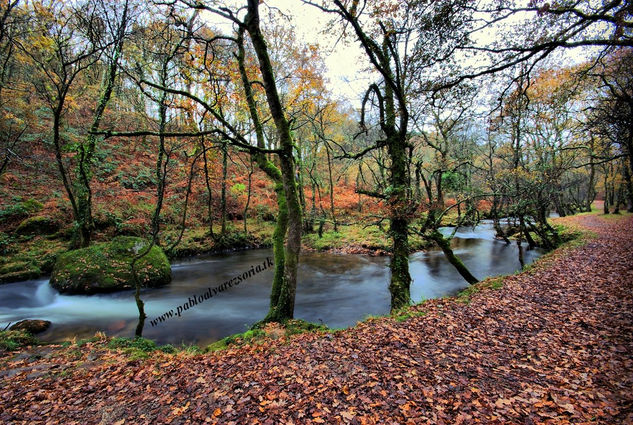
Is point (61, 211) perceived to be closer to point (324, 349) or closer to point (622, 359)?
point (324, 349)

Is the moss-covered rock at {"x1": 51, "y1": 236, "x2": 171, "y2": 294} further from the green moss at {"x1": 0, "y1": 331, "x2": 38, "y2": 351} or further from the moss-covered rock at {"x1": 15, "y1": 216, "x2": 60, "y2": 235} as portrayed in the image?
the moss-covered rock at {"x1": 15, "y1": 216, "x2": 60, "y2": 235}

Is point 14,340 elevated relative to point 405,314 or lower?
lower

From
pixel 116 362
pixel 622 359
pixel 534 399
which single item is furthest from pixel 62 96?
pixel 622 359

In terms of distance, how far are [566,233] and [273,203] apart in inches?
814

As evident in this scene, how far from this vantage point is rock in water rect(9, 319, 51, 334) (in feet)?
23.9

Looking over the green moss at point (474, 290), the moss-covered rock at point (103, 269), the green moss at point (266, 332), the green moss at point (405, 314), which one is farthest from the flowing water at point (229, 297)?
the green moss at point (405, 314)

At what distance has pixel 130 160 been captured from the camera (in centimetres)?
2134

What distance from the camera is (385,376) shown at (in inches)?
159

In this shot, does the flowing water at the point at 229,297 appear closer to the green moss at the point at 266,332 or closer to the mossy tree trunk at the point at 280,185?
the green moss at the point at 266,332

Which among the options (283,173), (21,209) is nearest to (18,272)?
(21,209)

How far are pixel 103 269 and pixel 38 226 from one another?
247 inches

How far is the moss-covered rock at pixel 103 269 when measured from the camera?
9.80m

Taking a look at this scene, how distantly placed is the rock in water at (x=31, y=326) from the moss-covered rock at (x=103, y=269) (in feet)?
6.87

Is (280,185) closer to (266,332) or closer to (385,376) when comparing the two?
(266,332)
